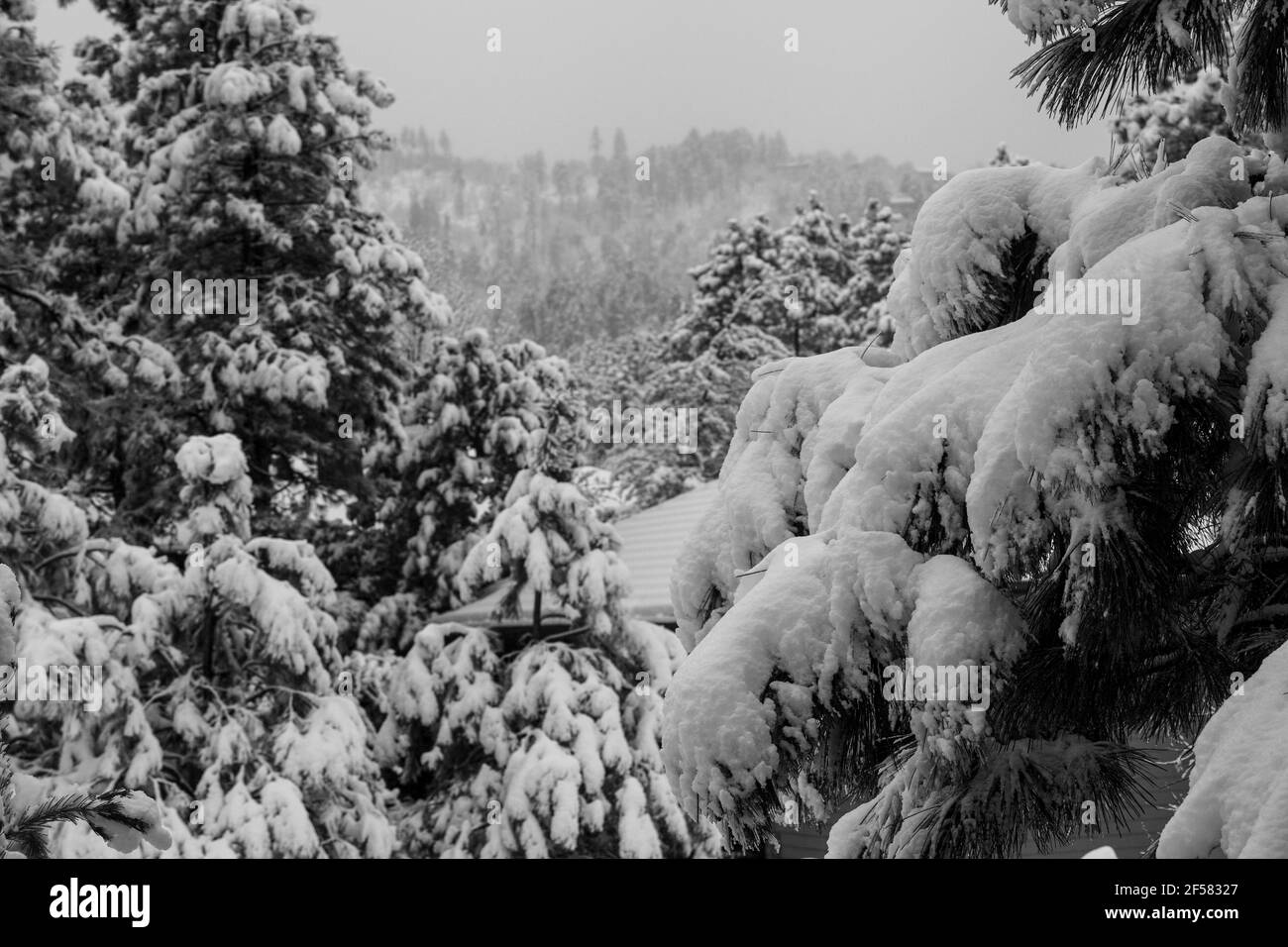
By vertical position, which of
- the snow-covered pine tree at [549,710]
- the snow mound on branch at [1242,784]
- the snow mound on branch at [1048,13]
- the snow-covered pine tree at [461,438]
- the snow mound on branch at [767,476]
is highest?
the snow mound on branch at [1048,13]

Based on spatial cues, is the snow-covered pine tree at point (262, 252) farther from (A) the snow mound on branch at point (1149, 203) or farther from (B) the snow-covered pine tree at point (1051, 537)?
(A) the snow mound on branch at point (1149, 203)

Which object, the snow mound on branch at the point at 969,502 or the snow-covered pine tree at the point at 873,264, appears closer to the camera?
the snow mound on branch at the point at 969,502

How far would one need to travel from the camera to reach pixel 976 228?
2.97m

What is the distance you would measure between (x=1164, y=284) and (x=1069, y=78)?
1033 mm

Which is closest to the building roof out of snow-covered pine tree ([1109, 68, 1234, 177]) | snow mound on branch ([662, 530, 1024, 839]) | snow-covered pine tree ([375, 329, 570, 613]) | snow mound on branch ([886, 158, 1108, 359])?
snow-covered pine tree ([375, 329, 570, 613])

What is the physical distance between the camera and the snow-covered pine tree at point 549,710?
32.0ft

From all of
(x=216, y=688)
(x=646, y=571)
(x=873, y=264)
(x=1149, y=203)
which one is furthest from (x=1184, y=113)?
(x=873, y=264)

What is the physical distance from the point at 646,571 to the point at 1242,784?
10979mm

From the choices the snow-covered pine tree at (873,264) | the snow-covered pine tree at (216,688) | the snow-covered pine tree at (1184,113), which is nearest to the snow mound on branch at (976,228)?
the snow-covered pine tree at (216,688)

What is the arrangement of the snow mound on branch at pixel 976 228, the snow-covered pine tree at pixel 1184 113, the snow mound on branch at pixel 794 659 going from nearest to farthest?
the snow mound on branch at pixel 794 659
the snow mound on branch at pixel 976 228
the snow-covered pine tree at pixel 1184 113

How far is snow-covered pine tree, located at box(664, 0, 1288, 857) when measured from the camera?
88.0 inches

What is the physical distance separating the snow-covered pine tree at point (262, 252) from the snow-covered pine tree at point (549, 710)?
3.82m

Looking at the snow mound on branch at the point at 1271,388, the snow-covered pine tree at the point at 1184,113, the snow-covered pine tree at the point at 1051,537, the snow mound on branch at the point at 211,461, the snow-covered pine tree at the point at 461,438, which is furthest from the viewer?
the snow-covered pine tree at the point at 461,438

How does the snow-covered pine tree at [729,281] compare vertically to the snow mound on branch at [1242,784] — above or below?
above
